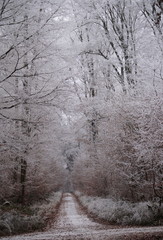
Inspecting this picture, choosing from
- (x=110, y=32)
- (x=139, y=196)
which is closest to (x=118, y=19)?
(x=110, y=32)

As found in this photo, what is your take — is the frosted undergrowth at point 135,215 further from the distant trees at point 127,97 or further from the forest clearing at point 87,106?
the distant trees at point 127,97

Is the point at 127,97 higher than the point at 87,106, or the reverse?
the point at 87,106

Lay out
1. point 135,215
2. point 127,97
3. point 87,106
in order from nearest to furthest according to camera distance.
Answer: point 135,215, point 127,97, point 87,106

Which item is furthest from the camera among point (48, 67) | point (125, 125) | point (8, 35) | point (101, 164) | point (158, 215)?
point (101, 164)

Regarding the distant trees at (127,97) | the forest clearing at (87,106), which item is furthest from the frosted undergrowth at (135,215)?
the distant trees at (127,97)

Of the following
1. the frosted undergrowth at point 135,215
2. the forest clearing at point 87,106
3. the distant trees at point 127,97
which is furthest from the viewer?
the frosted undergrowth at point 135,215

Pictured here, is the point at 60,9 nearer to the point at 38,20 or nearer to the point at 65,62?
the point at 38,20

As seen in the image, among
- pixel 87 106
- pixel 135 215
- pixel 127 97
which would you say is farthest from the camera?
pixel 87 106

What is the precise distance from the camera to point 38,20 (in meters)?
5.65

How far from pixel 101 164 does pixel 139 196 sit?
3682 millimetres

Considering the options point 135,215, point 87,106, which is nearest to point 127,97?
point 135,215

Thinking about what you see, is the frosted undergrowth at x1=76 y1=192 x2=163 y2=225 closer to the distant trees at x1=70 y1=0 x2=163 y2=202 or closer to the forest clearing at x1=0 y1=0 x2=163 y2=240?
the forest clearing at x1=0 y1=0 x2=163 y2=240

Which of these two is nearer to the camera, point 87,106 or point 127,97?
point 127,97

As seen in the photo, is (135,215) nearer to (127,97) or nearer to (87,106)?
(127,97)
